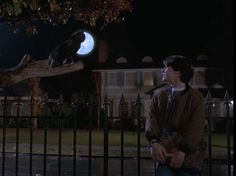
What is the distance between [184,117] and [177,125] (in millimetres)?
111

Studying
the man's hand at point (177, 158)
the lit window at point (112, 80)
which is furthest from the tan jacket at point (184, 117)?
the lit window at point (112, 80)

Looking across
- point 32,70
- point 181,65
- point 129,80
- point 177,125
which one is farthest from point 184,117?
point 129,80

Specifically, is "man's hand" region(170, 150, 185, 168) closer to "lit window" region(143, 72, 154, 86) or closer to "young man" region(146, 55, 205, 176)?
"young man" region(146, 55, 205, 176)

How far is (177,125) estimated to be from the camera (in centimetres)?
502

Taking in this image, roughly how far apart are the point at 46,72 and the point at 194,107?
9.63 ft

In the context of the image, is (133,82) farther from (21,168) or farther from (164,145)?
(164,145)

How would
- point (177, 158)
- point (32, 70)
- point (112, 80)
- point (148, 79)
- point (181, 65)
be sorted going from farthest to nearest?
point (112, 80) → point (148, 79) → point (32, 70) → point (181, 65) → point (177, 158)

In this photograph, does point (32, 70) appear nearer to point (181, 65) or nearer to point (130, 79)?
point (181, 65)

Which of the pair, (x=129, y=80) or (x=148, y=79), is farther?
(x=129, y=80)

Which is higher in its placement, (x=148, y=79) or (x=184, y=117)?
(x=148, y=79)

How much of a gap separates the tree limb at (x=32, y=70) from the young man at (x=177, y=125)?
8.04ft

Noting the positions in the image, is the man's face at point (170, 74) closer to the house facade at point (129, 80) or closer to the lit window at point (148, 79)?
the house facade at point (129, 80)

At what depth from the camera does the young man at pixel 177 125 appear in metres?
4.95

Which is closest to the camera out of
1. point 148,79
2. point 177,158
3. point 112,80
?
point 177,158
